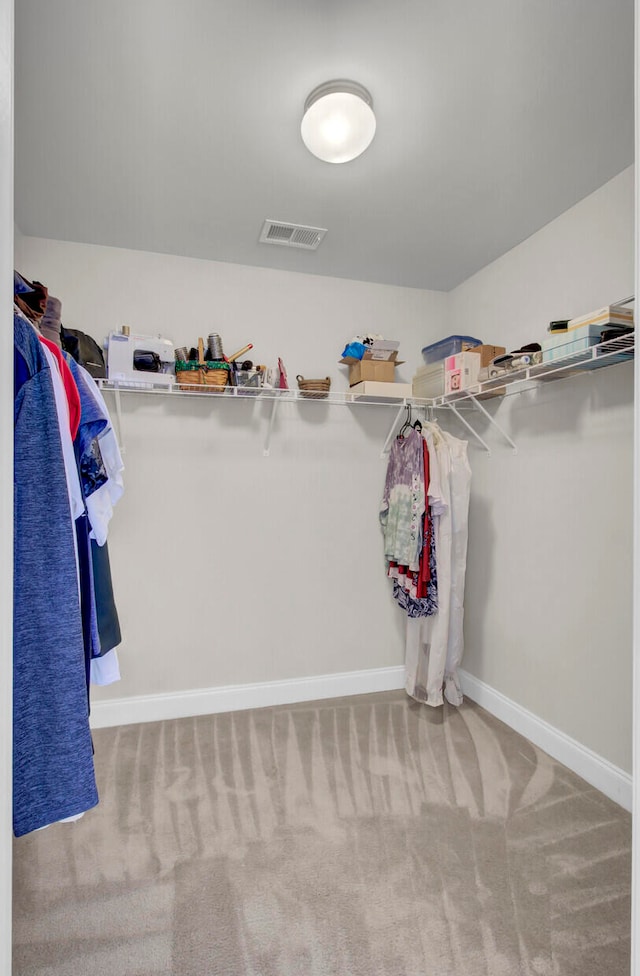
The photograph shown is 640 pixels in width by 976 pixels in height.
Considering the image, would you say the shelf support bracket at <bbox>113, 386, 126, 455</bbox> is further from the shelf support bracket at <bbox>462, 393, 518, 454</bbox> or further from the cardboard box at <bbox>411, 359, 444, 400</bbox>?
the shelf support bracket at <bbox>462, 393, 518, 454</bbox>

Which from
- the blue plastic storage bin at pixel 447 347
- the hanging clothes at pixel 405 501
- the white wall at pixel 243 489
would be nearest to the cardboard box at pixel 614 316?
the blue plastic storage bin at pixel 447 347

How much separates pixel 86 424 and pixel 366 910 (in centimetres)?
165

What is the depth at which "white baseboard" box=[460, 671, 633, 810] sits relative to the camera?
214cm

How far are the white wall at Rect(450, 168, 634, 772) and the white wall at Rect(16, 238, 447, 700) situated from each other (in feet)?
2.06

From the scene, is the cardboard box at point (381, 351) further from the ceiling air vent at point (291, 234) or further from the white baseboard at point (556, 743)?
the white baseboard at point (556, 743)

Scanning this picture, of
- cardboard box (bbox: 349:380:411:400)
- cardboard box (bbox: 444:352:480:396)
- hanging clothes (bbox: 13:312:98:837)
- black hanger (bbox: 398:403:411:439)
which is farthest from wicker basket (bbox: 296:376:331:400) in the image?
hanging clothes (bbox: 13:312:98:837)

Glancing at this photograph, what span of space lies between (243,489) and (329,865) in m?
1.83

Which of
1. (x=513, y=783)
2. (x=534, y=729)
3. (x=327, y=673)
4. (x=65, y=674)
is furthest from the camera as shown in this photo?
(x=327, y=673)

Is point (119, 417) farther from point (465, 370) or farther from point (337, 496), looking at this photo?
point (465, 370)

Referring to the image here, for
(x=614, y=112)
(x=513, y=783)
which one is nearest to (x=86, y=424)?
(x=614, y=112)

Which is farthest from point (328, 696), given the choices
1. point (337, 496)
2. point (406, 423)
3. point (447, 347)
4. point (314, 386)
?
point (447, 347)

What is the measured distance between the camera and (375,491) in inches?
129

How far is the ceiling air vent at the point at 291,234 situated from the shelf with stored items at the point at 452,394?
2.48 ft

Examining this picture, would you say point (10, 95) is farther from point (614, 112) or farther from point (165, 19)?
point (614, 112)
